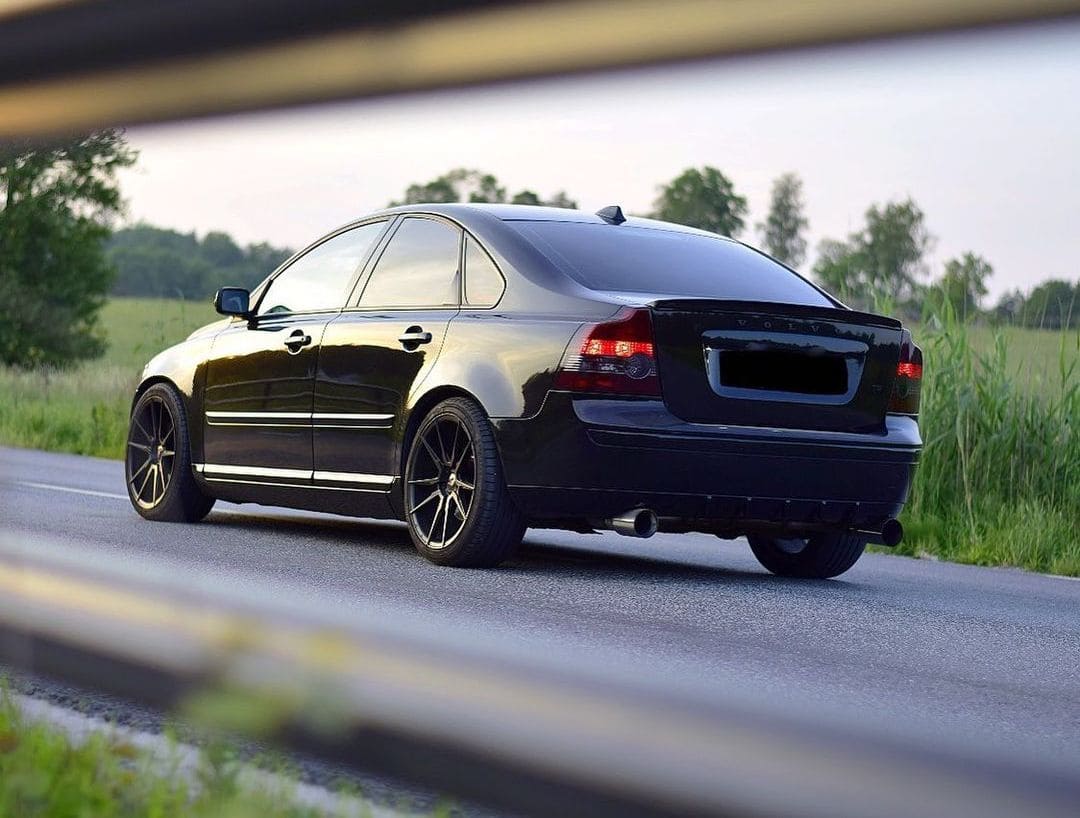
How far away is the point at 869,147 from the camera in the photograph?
0.96 meters

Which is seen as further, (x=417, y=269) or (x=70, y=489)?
(x=70, y=489)

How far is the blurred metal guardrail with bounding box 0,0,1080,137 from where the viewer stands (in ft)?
2.91

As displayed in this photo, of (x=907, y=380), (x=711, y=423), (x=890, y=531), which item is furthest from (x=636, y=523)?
(x=907, y=380)

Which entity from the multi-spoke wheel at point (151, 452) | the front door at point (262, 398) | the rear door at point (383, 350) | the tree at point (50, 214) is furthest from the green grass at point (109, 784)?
the multi-spoke wheel at point (151, 452)

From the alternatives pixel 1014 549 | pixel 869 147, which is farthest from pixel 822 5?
pixel 1014 549

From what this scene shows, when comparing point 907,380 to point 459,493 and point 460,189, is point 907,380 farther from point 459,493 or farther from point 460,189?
point 460,189

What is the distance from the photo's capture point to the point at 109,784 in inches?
94.7

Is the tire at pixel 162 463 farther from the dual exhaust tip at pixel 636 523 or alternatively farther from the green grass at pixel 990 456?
the green grass at pixel 990 456

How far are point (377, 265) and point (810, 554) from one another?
238cm

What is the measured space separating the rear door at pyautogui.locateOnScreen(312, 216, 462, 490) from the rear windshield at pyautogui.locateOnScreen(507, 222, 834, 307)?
518 mm

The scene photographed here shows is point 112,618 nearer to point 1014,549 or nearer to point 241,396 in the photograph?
point 241,396

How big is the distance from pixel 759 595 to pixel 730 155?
19.8 feet

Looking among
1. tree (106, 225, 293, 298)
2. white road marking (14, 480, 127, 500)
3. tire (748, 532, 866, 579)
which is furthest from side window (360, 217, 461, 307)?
tree (106, 225, 293, 298)

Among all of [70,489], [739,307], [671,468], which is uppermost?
[739,307]
